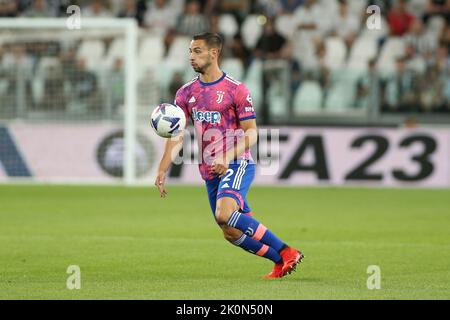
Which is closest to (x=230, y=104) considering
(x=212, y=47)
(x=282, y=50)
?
(x=212, y=47)

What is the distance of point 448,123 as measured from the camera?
21188mm

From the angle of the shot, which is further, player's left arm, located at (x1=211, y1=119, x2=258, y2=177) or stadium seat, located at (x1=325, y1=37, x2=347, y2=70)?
stadium seat, located at (x1=325, y1=37, x2=347, y2=70)

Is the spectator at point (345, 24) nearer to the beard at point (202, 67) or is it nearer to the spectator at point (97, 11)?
the spectator at point (97, 11)

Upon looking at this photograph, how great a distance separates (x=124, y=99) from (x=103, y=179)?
5.47 ft

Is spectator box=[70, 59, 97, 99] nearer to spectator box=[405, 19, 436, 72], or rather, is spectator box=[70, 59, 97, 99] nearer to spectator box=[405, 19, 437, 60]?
spectator box=[405, 19, 436, 72]

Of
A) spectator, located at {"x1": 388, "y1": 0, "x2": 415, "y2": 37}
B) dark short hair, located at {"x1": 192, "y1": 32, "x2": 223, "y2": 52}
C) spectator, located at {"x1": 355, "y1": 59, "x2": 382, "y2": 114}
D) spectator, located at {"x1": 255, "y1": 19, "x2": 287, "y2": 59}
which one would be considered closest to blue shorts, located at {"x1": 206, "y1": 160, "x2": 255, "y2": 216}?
dark short hair, located at {"x1": 192, "y1": 32, "x2": 223, "y2": 52}

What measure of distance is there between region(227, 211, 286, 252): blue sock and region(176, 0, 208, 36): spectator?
13.9 meters

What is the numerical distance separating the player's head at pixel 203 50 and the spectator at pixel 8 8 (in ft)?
48.6

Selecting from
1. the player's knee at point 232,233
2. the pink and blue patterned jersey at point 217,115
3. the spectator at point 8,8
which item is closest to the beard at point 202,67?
the pink and blue patterned jersey at point 217,115

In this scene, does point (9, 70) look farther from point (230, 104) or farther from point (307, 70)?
point (230, 104)

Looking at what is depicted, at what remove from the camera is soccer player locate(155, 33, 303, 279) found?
8.98 meters

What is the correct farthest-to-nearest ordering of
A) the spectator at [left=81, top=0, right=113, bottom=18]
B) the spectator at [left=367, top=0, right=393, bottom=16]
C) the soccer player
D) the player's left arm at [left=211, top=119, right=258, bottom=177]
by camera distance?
the spectator at [left=81, top=0, right=113, bottom=18]
the spectator at [left=367, top=0, right=393, bottom=16]
the soccer player
the player's left arm at [left=211, top=119, right=258, bottom=177]

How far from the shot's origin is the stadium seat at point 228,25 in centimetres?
2289

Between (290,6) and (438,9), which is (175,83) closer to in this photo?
(290,6)
